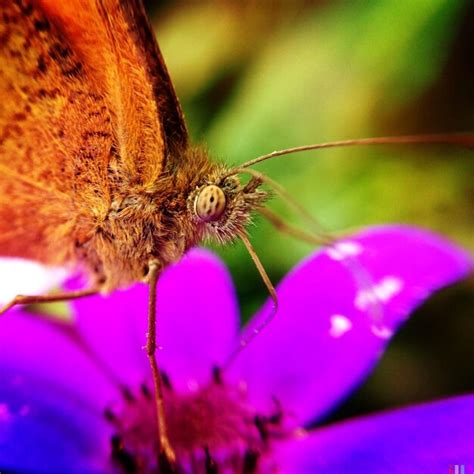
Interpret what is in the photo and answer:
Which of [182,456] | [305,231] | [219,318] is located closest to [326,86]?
[305,231]

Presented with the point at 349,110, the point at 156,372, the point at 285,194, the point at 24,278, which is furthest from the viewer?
the point at 349,110

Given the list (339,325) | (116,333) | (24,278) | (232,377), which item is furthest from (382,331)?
(24,278)

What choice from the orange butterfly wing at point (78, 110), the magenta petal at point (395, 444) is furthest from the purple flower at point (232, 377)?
the orange butterfly wing at point (78, 110)

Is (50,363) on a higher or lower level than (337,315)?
higher

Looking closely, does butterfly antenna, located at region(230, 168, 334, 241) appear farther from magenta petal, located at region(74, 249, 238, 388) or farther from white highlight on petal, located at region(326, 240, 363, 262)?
magenta petal, located at region(74, 249, 238, 388)

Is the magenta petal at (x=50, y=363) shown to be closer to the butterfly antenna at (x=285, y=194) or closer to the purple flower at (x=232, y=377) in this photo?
the purple flower at (x=232, y=377)

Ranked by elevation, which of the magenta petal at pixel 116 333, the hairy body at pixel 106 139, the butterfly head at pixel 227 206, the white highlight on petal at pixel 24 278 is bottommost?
the magenta petal at pixel 116 333

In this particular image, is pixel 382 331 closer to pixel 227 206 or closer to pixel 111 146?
pixel 227 206
